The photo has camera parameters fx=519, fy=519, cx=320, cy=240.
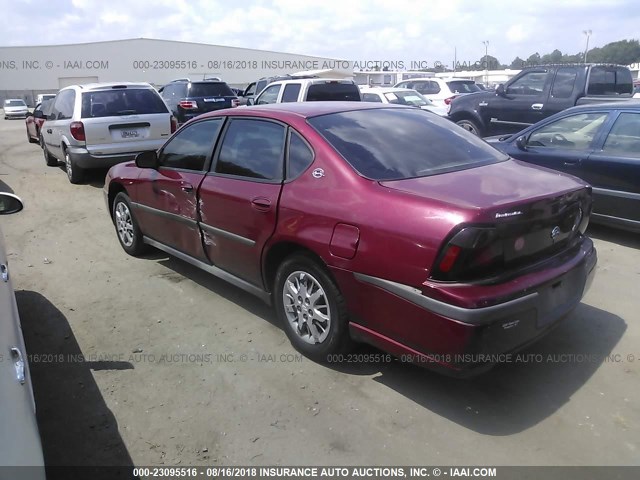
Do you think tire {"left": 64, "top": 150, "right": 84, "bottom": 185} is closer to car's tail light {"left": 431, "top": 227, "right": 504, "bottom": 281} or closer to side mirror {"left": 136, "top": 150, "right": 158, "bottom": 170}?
side mirror {"left": 136, "top": 150, "right": 158, "bottom": 170}

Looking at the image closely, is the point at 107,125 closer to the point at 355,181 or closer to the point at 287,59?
the point at 355,181

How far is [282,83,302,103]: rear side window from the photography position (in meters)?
11.2

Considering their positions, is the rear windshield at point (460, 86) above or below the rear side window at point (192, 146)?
above

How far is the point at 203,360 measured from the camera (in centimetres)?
361

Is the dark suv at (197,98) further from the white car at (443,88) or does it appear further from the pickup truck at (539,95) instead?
the pickup truck at (539,95)

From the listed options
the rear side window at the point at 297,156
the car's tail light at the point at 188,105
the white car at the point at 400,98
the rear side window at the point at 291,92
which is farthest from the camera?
the white car at the point at 400,98

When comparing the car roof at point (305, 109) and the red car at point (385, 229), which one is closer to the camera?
the red car at point (385, 229)

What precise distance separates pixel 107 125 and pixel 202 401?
6964 mm

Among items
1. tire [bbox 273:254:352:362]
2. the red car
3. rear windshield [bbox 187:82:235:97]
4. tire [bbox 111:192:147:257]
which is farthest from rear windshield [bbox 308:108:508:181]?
rear windshield [bbox 187:82:235:97]

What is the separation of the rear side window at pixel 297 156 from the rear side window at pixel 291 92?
801 cm

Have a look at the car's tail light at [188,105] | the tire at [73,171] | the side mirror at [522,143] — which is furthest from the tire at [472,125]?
the tire at [73,171]

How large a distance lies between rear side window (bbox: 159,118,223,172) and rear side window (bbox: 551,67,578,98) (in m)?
7.56

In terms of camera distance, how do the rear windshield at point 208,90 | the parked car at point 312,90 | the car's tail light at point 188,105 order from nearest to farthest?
1. the parked car at point 312,90
2. the car's tail light at point 188,105
3. the rear windshield at point 208,90

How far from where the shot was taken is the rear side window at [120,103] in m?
8.90
